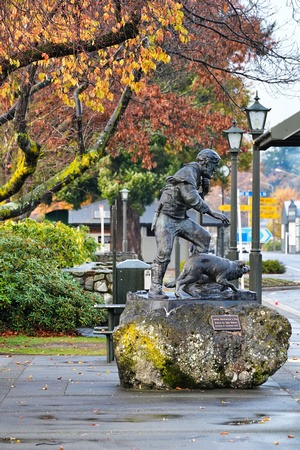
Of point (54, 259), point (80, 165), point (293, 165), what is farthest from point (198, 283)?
point (293, 165)

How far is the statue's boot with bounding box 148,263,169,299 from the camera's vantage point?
846 cm

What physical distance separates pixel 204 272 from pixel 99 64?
21.5 ft

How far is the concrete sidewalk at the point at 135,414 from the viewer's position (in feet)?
19.5

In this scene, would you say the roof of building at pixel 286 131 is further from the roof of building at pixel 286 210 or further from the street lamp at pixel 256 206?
the roof of building at pixel 286 210

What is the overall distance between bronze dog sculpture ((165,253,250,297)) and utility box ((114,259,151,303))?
4.88 meters

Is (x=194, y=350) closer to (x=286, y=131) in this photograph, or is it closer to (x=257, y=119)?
(x=286, y=131)

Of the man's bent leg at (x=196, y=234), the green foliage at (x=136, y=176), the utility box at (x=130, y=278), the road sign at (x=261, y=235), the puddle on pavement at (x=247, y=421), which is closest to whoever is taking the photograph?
the puddle on pavement at (x=247, y=421)

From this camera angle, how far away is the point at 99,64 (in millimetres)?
13797

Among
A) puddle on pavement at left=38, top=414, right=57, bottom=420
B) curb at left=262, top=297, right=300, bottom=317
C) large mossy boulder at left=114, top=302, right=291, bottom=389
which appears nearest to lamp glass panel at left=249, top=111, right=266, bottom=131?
large mossy boulder at left=114, top=302, right=291, bottom=389

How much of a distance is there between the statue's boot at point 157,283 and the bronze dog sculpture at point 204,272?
203 millimetres

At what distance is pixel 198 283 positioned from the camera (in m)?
8.70

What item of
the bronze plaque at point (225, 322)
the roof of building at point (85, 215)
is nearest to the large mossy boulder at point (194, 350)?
the bronze plaque at point (225, 322)

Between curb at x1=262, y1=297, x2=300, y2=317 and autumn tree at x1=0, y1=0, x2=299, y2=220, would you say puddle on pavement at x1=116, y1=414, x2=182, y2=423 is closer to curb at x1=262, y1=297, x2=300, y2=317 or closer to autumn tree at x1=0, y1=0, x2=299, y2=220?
autumn tree at x1=0, y1=0, x2=299, y2=220

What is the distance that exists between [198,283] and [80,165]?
6496 mm
